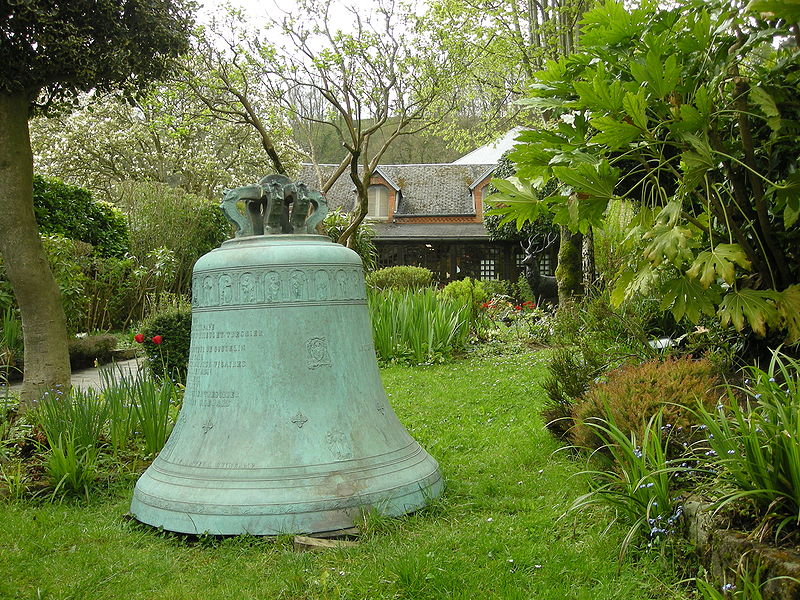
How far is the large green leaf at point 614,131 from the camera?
3.17 meters

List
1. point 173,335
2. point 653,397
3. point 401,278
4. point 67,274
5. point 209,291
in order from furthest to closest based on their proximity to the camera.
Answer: point 401,278, point 67,274, point 173,335, point 653,397, point 209,291

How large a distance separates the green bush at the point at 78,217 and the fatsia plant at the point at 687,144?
11675mm

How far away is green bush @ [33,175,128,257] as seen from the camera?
13836 mm

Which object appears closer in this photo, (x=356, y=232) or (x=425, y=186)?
(x=356, y=232)

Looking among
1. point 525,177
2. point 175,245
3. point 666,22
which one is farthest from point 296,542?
point 175,245

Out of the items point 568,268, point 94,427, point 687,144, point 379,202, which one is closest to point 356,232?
point 568,268

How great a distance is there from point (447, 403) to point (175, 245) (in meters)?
12.6

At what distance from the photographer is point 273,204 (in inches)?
151

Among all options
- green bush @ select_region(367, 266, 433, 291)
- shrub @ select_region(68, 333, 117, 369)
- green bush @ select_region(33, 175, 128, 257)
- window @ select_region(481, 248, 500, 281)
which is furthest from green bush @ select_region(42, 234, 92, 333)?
window @ select_region(481, 248, 500, 281)

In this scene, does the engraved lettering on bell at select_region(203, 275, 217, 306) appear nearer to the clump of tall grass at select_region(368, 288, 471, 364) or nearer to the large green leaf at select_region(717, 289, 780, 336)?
the large green leaf at select_region(717, 289, 780, 336)

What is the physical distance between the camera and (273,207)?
12.6 ft

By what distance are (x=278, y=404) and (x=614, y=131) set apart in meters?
2.08

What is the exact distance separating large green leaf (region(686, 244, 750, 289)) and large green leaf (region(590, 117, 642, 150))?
62 centimetres

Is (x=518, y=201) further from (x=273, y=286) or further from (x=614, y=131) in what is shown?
(x=273, y=286)
